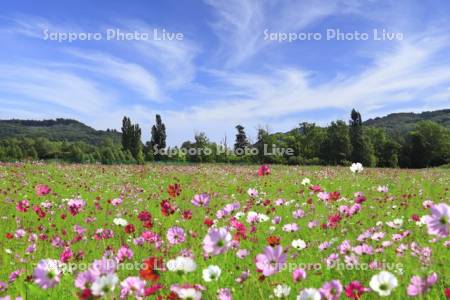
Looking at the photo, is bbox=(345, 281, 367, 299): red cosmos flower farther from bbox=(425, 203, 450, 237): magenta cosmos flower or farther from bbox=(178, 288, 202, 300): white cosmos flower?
bbox=(178, 288, 202, 300): white cosmos flower

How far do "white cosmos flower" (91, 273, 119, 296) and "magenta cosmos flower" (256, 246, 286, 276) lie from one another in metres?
0.82

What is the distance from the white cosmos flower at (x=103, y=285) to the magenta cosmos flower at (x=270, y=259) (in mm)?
823

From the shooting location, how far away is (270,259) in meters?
2.11

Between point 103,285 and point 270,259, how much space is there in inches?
35.2

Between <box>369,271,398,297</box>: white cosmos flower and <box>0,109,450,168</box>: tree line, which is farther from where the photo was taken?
<box>0,109,450,168</box>: tree line

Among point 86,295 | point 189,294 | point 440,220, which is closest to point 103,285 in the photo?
point 86,295

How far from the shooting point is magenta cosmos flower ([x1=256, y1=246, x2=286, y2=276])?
2.09m

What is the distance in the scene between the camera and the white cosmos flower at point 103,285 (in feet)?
5.09

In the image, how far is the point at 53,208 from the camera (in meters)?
7.45

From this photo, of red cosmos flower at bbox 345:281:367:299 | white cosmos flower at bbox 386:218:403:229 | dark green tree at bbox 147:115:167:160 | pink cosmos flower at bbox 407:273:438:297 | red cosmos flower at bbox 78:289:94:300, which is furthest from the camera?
dark green tree at bbox 147:115:167:160

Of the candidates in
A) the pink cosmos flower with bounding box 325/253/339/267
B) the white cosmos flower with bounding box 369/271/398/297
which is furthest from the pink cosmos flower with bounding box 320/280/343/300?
the pink cosmos flower with bounding box 325/253/339/267

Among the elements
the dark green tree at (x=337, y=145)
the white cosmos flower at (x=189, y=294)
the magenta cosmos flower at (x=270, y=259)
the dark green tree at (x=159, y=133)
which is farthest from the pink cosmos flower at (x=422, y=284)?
the dark green tree at (x=159, y=133)

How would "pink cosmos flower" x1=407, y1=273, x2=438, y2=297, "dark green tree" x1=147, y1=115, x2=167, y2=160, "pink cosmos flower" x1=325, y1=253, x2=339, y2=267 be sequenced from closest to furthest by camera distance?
1. "pink cosmos flower" x1=407, y1=273, x2=438, y2=297
2. "pink cosmos flower" x1=325, y1=253, x2=339, y2=267
3. "dark green tree" x1=147, y1=115, x2=167, y2=160

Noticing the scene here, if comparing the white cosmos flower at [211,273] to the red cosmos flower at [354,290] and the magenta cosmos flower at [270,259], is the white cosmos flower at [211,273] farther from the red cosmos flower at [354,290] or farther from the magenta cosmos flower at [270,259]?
the red cosmos flower at [354,290]
